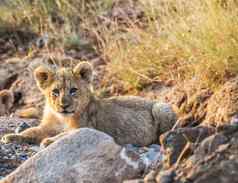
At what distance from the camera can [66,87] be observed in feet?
29.8

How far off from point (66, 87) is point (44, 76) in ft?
1.49

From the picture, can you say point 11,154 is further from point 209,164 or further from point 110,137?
point 209,164

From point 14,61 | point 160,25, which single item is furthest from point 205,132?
point 14,61

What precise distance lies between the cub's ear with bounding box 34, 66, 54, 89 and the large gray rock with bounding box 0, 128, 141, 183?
2548mm

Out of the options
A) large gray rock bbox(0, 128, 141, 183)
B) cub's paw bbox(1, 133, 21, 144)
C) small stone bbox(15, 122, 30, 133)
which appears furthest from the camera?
small stone bbox(15, 122, 30, 133)

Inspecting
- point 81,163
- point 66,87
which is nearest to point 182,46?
point 66,87

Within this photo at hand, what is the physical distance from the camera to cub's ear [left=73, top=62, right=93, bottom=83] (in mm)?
9344

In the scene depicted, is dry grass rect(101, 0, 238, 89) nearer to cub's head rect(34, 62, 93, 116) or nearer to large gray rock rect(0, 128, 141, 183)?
cub's head rect(34, 62, 93, 116)

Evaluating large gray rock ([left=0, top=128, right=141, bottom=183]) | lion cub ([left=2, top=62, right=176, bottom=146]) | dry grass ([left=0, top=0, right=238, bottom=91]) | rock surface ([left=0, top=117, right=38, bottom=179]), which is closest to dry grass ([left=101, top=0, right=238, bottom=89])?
dry grass ([left=0, top=0, right=238, bottom=91])

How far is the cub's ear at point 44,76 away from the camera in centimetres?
931

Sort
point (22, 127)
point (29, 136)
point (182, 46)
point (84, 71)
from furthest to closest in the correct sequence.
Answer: point (22, 127), point (182, 46), point (84, 71), point (29, 136)

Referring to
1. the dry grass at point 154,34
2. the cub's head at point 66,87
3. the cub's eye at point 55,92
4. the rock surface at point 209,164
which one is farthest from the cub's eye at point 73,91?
the rock surface at point 209,164

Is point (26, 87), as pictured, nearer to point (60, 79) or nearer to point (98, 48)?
point (98, 48)

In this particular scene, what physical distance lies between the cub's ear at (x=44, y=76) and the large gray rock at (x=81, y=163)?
8.36ft
